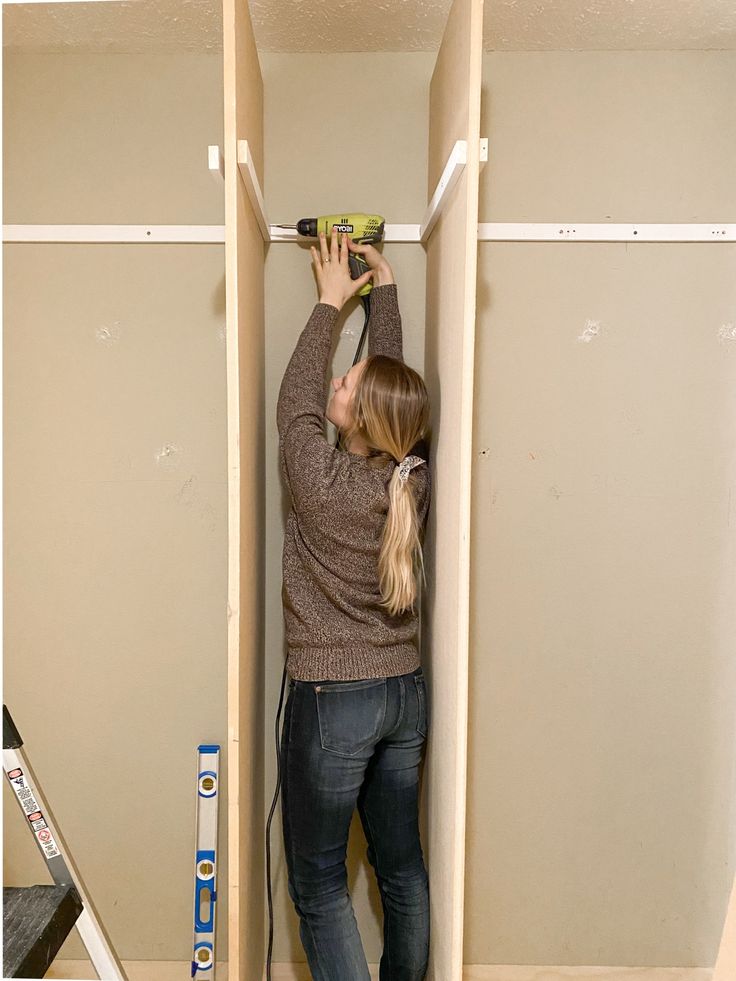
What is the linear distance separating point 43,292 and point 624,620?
1675 millimetres

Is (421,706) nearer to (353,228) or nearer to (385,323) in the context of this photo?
(385,323)

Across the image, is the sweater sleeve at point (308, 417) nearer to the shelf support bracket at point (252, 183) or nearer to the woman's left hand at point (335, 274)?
the woman's left hand at point (335, 274)

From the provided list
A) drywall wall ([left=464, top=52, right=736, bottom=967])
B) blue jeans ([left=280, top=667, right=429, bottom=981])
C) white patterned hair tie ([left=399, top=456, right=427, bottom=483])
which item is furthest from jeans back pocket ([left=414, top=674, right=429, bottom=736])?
white patterned hair tie ([left=399, top=456, right=427, bottom=483])

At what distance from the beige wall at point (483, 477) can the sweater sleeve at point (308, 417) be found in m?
0.28

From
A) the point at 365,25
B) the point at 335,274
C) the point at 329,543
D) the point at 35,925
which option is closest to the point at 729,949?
the point at 329,543

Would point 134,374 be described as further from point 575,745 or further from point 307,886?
point 575,745

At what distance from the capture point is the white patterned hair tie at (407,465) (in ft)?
5.52

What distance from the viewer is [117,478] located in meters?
2.08

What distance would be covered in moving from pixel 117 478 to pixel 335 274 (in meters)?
0.75

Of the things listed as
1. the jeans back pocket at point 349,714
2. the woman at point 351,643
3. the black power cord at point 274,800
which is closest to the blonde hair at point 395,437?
the woman at point 351,643

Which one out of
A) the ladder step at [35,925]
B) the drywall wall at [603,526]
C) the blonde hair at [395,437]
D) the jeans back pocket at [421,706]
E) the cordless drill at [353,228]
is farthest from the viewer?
the drywall wall at [603,526]

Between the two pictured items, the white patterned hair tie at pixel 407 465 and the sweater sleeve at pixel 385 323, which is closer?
the white patterned hair tie at pixel 407 465

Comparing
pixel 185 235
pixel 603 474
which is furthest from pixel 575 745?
pixel 185 235

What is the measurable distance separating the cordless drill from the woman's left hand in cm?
1
